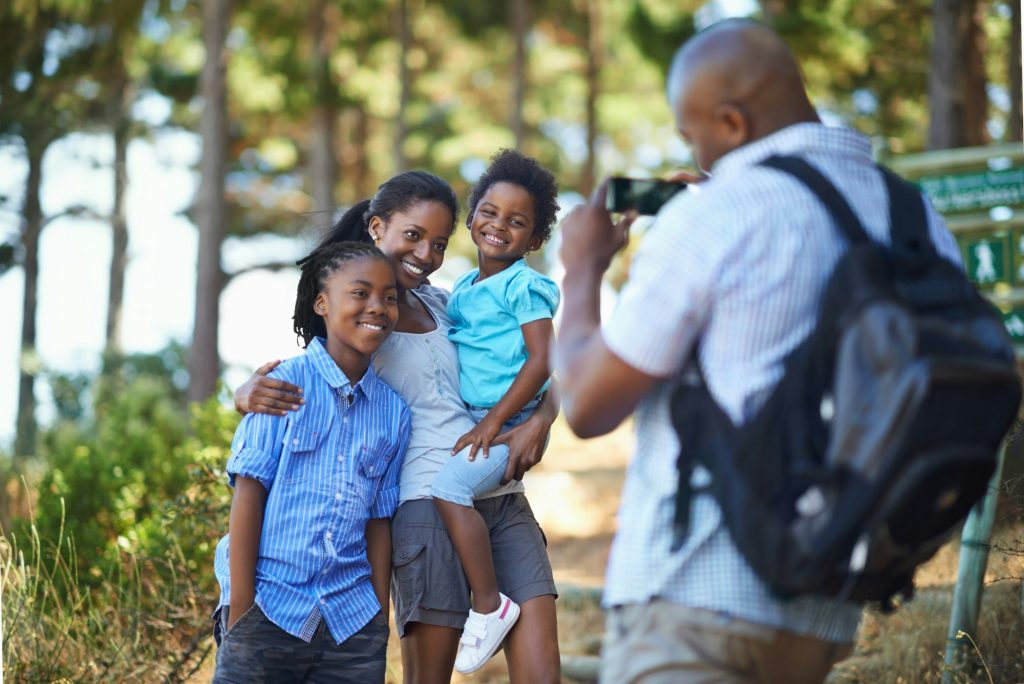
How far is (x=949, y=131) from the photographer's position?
11.5 metres

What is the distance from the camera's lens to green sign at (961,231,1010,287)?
28.3 feet

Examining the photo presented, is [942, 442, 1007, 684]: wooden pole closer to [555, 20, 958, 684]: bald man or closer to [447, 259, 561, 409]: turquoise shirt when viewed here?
[447, 259, 561, 409]: turquoise shirt

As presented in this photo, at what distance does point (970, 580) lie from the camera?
4246 millimetres

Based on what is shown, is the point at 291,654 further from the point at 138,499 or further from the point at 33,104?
the point at 33,104

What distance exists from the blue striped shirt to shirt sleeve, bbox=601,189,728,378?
142 centimetres

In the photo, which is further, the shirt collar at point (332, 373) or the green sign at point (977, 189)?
the green sign at point (977, 189)

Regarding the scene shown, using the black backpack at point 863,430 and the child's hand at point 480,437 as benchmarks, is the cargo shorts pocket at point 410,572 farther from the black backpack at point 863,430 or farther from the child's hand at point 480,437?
the black backpack at point 863,430

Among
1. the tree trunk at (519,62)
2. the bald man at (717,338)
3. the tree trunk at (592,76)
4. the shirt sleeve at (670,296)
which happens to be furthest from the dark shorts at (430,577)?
the tree trunk at (592,76)

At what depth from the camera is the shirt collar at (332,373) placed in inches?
129

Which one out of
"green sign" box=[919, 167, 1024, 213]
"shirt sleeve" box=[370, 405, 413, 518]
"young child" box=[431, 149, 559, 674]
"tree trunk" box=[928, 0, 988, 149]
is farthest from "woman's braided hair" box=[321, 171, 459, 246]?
"tree trunk" box=[928, 0, 988, 149]

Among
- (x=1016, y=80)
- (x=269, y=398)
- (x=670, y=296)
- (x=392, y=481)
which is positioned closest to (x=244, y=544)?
(x=269, y=398)

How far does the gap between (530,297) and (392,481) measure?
67 cm

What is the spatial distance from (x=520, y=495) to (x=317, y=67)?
664 inches

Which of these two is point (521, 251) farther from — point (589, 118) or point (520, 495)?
point (589, 118)
